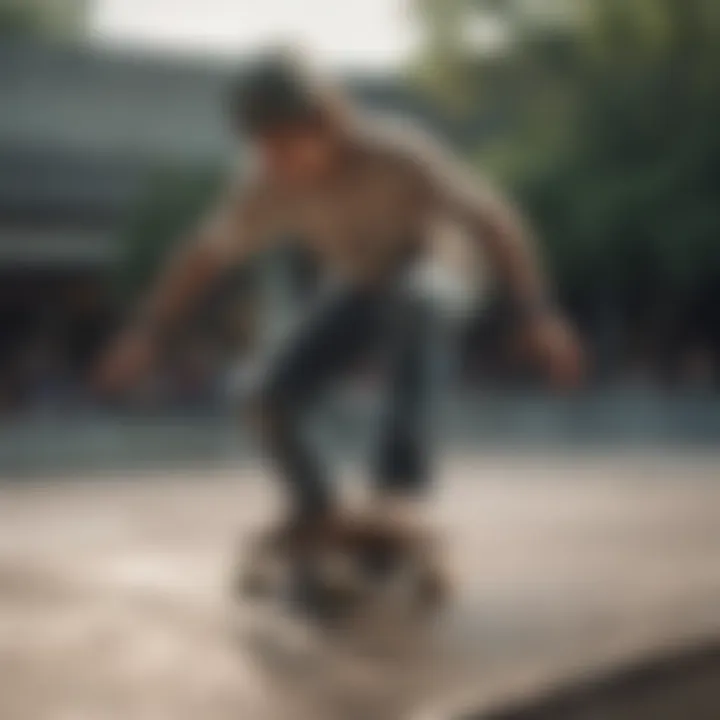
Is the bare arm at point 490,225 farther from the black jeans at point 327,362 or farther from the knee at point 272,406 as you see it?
the knee at point 272,406

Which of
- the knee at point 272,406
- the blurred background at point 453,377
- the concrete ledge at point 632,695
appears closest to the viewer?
the concrete ledge at point 632,695

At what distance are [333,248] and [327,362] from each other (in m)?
0.10

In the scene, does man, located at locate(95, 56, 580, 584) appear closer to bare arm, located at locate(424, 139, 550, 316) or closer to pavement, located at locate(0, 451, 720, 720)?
bare arm, located at locate(424, 139, 550, 316)

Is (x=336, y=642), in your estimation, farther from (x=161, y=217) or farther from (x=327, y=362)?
(x=161, y=217)

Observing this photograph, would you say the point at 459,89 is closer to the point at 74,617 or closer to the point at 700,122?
the point at 700,122

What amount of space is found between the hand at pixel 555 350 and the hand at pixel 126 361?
0.32m

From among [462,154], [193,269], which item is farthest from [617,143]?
[193,269]

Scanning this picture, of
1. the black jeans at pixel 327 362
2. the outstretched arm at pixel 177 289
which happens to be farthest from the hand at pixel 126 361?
the black jeans at pixel 327 362

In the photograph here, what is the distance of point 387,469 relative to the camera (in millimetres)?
1212

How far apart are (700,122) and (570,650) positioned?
630 mm

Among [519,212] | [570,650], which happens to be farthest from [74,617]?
[519,212]

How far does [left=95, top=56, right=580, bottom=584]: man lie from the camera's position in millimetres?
1137

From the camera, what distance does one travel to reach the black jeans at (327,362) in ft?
3.82

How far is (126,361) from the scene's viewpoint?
117 centimetres
